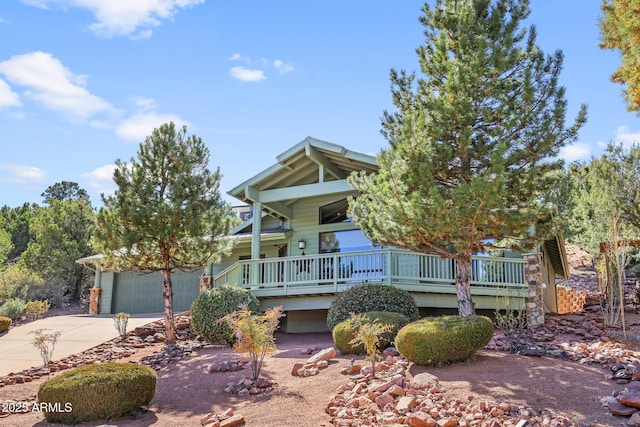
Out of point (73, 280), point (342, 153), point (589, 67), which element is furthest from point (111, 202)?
point (73, 280)

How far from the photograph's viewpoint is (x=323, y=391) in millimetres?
8523

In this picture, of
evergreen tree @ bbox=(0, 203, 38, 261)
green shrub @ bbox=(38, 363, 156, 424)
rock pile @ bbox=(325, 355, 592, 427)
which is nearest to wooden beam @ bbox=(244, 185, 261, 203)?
green shrub @ bbox=(38, 363, 156, 424)

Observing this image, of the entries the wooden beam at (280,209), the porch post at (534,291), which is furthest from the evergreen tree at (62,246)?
the porch post at (534,291)

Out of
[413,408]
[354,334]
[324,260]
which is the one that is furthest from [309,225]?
[413,408]

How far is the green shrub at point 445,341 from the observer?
8.66 m

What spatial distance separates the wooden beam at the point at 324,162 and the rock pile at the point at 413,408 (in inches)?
336

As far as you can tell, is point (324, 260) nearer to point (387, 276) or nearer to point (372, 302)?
point (387, 276)

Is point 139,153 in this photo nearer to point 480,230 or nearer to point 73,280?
point 480,230

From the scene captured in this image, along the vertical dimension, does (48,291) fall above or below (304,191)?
below

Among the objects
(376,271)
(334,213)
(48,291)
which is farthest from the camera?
(48,291)

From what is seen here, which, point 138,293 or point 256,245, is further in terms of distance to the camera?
point 138,293

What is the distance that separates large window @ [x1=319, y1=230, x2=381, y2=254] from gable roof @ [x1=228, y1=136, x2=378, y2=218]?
1860 mm

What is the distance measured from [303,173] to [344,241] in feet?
8.88

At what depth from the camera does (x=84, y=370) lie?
8.38 m
